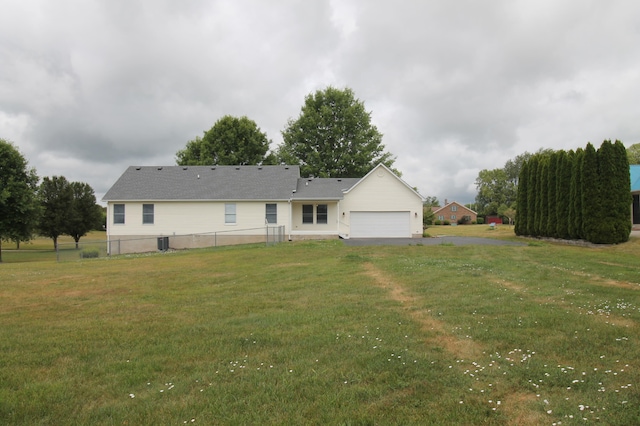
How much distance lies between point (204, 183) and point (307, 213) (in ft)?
25.5

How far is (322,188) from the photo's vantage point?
1198 inches

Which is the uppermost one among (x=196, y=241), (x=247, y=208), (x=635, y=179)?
(x=635, y=179)

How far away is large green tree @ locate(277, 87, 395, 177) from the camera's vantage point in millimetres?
45469

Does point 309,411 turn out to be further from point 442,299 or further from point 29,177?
point 29,177

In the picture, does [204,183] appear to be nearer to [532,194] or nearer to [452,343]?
[532,194]

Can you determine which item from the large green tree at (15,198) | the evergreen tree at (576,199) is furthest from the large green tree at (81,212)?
the evergreen tree at (576,199)

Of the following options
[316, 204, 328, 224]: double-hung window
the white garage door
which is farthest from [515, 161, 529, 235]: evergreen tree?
[316, 204, 328, 224]: double-hung window

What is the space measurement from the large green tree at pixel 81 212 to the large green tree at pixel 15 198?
47.4ft

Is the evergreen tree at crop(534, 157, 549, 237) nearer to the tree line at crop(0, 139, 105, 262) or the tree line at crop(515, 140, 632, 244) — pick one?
the tree line at crop(515, 140, 632, 244)

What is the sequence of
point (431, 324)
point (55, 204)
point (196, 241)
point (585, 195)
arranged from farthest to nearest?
point (55, 204) → point (196, 241) → point (585, 195) → point (431, 324)

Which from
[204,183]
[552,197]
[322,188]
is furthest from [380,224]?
[204,183]

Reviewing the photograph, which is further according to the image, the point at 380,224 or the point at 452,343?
the point at 380,224

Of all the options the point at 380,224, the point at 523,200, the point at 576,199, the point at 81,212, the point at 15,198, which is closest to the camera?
the point at 576,199

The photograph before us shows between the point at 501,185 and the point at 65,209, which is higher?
the point at 501,185
